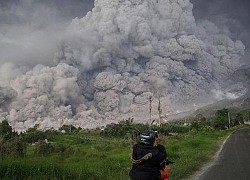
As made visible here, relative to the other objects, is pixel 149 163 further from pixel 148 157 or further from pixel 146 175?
pixel 146 175

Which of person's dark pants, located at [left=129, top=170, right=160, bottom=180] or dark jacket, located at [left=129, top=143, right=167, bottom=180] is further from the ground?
dark jacket, located at [left=129, top=143, right=167, bottom=180]

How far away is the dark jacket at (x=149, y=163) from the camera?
648cm

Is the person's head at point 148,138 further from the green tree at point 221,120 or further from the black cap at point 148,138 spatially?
the green tree at point 221,120

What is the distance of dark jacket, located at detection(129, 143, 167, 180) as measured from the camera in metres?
6.48

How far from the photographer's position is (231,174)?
46.0 feet

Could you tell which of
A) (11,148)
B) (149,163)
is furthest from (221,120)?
(149,163)

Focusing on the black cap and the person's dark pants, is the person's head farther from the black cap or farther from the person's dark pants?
the person's dark pants

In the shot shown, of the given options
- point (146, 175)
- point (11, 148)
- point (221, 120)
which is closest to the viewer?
point (146, 175)

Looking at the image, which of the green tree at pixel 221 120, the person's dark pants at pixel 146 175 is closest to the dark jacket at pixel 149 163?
the person's dark pants at pixel 146 175

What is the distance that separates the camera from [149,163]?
256 inches

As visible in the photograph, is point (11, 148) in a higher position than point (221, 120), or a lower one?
lower

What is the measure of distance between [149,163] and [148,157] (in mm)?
134

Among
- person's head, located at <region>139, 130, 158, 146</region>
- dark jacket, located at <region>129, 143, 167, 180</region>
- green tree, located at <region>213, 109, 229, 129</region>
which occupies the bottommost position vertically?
dark jacket, located at <region>129, 143, 167, 180</region>

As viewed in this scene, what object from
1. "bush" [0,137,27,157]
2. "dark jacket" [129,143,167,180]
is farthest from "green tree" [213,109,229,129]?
"dark jacket" [129,143,167,180]
